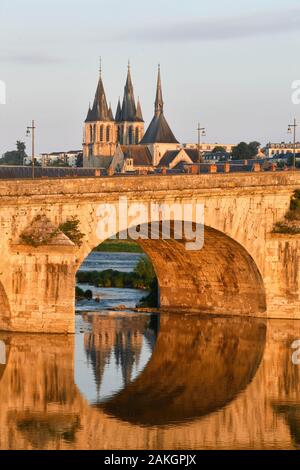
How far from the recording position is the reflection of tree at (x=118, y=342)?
1454 inches

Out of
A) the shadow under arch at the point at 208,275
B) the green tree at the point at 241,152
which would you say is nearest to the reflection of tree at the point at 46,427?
the shadow under arch at the point at 208,275

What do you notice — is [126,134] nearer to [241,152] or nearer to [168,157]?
[168,157]

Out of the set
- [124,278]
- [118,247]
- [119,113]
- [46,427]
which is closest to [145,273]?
[124,278]

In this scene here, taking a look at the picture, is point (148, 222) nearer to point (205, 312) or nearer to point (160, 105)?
point (205, 312)

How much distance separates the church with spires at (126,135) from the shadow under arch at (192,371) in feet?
276

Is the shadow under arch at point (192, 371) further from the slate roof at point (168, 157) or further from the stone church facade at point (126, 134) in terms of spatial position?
the stone church facade at point (126, 134)

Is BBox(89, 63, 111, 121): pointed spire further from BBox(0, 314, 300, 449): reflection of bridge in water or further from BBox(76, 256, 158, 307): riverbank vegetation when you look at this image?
BBox(0, 314, 300, 449): reflection of bridge in water

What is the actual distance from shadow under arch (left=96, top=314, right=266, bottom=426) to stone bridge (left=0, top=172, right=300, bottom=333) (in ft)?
4.40

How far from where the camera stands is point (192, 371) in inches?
1457

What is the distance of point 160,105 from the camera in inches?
5399

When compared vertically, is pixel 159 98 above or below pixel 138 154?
above

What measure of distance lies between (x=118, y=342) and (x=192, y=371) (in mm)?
4689

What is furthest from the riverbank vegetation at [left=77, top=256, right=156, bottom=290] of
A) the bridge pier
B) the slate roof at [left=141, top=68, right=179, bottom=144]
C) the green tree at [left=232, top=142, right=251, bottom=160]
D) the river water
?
the slate roof at [left=141, top=68, right=179, bottom=144]

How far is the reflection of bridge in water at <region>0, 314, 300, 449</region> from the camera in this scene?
28688 mm
